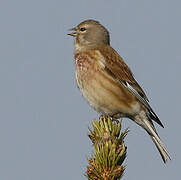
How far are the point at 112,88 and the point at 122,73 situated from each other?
1.29 feet

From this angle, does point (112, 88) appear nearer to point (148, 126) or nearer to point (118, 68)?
point (118, 68)

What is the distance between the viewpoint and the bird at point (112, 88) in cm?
577

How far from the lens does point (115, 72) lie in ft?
19.7

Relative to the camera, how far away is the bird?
577 cm

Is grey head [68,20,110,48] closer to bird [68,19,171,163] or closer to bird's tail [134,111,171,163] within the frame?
bird [68,19,171,163]

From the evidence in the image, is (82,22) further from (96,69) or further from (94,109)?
(94,109)

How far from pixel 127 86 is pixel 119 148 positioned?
2.54 meters

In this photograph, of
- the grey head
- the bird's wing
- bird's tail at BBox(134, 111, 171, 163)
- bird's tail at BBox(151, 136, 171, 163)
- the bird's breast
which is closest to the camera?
bird's tail at BBox(151, 136, 171, 163)

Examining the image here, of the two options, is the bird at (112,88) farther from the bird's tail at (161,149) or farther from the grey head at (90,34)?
the grey head at (90,34)

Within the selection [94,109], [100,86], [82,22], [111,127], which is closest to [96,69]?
[100,86]

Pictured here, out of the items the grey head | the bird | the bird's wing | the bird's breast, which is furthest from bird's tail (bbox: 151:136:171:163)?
the grey head

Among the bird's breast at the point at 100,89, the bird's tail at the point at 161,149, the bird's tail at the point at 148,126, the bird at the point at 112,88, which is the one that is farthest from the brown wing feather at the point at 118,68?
the bird's tail at the point at 161,149

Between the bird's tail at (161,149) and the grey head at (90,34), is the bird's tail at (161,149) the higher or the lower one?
the lower one

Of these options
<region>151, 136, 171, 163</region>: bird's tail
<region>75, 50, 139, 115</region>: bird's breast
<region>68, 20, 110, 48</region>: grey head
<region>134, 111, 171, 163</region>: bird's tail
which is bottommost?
<region>151, 136, 171, 163</region>: bird's tail
